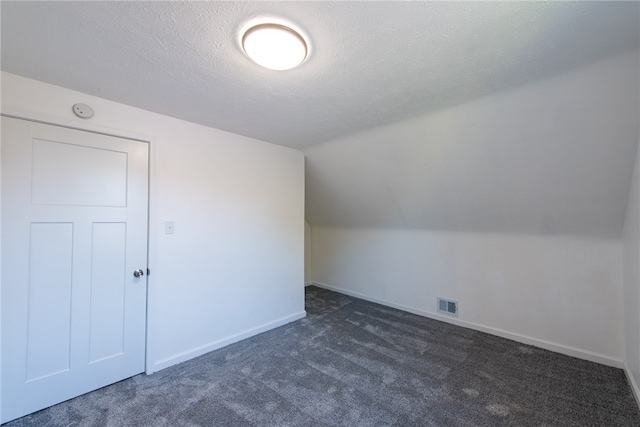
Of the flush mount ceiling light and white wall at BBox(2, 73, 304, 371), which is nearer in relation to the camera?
the flush mount ceiling light

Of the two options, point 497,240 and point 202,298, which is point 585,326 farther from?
point 202,298

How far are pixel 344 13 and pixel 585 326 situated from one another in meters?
3.35

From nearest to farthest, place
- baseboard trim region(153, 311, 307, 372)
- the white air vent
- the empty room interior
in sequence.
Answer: the empty room interior, baseboard trim region(153, 311, 307, 372), the white air vent

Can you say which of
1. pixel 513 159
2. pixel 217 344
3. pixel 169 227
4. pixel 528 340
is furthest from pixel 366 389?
pixel 513 159

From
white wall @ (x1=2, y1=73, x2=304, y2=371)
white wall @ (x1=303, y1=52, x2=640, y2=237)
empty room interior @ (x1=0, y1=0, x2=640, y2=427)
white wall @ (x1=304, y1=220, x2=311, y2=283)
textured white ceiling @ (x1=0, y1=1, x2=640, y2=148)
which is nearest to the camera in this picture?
textured white ceiling @ (x1=0, y1=1, x2=640, y2=148)

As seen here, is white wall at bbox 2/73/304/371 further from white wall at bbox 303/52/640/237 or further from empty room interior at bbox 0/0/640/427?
white wall at bbox 303/52/640/237

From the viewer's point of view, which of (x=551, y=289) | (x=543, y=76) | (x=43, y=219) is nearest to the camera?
(x=543, y=76)

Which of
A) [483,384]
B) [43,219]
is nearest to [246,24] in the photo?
[43,219]

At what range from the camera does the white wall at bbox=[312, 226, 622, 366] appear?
8.06 feet

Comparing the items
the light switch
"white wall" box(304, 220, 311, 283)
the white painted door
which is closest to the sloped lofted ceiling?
the white painted door

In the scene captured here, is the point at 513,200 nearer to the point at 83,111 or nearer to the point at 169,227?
the point at 169,227

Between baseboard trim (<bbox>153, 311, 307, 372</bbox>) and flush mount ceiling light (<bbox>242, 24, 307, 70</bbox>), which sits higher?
flush mount ceiling light (<bbox>242, 24, 307, 70</bbox>)

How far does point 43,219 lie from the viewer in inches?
73.5

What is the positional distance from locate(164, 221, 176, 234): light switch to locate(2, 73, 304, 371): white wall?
0.13 ft
